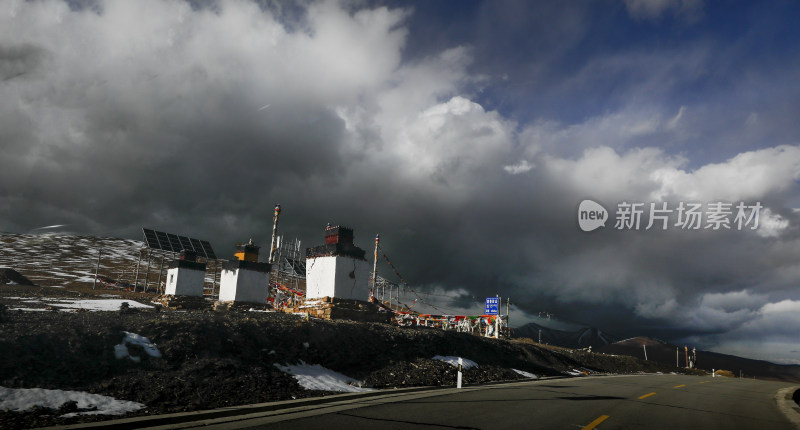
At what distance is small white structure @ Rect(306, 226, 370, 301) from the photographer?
67.6 feet

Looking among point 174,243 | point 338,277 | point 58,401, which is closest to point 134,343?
point 58,401

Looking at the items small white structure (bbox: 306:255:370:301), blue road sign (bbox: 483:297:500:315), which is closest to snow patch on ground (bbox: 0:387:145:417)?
small white structure (bbox: 306:255:370:301)

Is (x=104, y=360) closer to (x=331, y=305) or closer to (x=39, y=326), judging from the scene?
(x=39, y=326)

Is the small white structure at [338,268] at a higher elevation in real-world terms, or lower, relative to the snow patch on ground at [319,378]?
higher

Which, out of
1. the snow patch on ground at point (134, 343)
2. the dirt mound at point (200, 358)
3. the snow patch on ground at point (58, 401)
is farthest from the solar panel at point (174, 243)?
the snow patch on ground at point (58, 401)

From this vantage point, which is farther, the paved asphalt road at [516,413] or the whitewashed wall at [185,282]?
the whitewashed wall at [185,282]

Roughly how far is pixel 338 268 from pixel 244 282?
8.90 meters

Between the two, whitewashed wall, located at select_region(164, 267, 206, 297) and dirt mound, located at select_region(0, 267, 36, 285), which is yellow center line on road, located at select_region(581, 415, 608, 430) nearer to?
whitewashed wall, located at select_region(164, 267, 206, 297)

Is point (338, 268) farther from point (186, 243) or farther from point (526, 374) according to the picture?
point (186, 243)

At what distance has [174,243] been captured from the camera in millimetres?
55000

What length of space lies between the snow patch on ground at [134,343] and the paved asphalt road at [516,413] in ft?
16.0

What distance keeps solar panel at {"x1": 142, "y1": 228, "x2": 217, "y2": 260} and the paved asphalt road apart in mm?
46514

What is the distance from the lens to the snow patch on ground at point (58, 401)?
7.99 meters

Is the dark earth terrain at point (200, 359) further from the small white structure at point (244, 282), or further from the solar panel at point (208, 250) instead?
the solar panel at point (208, 250)
